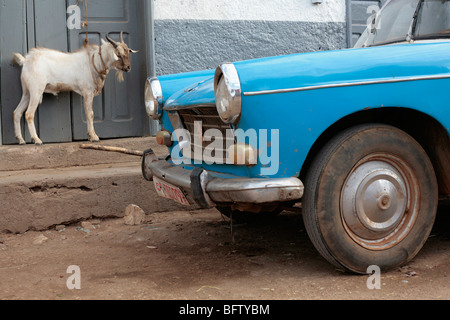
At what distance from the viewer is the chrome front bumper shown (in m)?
2.99

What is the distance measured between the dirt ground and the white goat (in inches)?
61.6

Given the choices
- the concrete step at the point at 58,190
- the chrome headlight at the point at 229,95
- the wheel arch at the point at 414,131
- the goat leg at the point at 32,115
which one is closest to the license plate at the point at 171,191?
the chrome headlight at the point at 229,95

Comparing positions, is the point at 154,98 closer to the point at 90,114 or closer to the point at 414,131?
the point at 414,131

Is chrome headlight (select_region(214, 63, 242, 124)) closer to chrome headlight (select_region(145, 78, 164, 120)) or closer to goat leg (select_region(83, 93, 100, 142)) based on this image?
chrome headlight (select_region(145, 78, 164, 120))

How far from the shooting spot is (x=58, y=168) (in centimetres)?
576

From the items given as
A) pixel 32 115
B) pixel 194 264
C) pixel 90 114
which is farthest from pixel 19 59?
pixel 194 264

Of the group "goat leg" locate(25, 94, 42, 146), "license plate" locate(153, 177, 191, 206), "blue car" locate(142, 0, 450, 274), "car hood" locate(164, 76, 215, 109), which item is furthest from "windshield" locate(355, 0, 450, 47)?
"goat leg" locate(25, 94, 42, 146)

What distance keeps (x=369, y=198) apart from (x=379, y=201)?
0.20ft

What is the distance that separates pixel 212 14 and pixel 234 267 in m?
4.04

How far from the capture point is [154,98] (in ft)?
13.6

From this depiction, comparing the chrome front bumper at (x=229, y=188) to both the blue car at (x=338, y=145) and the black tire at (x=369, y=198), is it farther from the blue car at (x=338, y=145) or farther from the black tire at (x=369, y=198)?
the black tire at (x=369, y=198)

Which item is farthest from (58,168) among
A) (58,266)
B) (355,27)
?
(355,27)

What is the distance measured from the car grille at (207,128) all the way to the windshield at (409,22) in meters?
1.47

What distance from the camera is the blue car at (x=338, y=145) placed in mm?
3057
